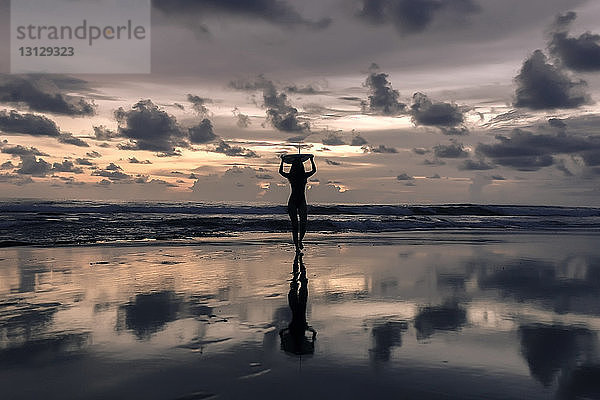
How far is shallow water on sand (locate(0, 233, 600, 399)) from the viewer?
3.62m

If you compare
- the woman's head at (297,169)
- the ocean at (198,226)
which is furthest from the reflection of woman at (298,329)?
the ocean at (198,226)

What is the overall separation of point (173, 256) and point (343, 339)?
27.5 feet

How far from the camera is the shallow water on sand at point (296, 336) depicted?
362 cm

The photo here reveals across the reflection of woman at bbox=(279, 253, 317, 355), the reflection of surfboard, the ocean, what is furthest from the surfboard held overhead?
the reflection of woman at bbox=(279, 253, 317, 355)

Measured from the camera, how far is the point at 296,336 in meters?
5.02

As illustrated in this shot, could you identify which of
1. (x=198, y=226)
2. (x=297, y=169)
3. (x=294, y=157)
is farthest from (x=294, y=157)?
(x=198, y=226)

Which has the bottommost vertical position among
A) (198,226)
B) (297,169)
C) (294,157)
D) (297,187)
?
(198,226)

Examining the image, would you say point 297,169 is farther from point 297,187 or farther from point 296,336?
point 296,336

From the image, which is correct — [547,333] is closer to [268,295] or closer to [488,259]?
[268,295]

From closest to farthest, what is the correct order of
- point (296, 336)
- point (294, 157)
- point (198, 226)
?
1. point (296, 336)
2. point (294, 157)
3. point (198, 226)

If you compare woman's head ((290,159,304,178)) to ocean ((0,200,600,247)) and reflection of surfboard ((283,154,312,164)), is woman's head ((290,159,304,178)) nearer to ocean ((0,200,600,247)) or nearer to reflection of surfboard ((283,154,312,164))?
reflection of surfboard ((283,154,312,164))

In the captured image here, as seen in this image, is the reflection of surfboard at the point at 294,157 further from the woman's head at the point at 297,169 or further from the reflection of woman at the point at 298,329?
the reflection of woman at the point at 298,329

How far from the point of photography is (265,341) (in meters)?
4.78

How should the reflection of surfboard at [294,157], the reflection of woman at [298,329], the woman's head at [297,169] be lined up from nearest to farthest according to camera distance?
the reflection of woman at [298,329], the reflection of surfboard at [294,157], the woman's head at [297,169]
